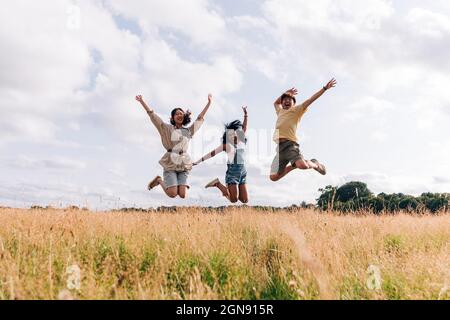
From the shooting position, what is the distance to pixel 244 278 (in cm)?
550

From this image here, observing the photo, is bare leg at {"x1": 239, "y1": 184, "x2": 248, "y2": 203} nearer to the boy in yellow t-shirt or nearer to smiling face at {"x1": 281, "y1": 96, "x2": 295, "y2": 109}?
the boy in yellow t-shirt

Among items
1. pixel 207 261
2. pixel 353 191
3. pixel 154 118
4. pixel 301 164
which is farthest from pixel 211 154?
pixel 353 191

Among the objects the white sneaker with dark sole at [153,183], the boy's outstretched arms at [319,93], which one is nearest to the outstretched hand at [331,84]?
the boy's outstretched arms at [319,93]

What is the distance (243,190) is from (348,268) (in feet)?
18.7

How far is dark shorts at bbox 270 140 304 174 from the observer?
1065 centimetres

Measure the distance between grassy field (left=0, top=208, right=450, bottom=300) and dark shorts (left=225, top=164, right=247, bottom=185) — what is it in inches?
82.1

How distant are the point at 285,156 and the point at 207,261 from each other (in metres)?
5.41

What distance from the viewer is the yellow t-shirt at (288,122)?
10492 mm

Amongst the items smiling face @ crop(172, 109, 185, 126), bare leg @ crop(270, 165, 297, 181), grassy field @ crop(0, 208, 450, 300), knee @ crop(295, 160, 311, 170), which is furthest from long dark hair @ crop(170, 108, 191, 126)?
knee @ crop(295, 160, 311, 170)

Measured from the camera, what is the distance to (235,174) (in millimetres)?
11500

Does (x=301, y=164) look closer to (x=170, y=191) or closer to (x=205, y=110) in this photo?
(x=205, y=110)

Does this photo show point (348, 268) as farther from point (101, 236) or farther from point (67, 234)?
point (67, 234)

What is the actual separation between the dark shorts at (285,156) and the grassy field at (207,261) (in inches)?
70.3

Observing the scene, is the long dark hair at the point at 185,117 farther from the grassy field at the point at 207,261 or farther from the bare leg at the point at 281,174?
the grassy field at the point at 207,261
